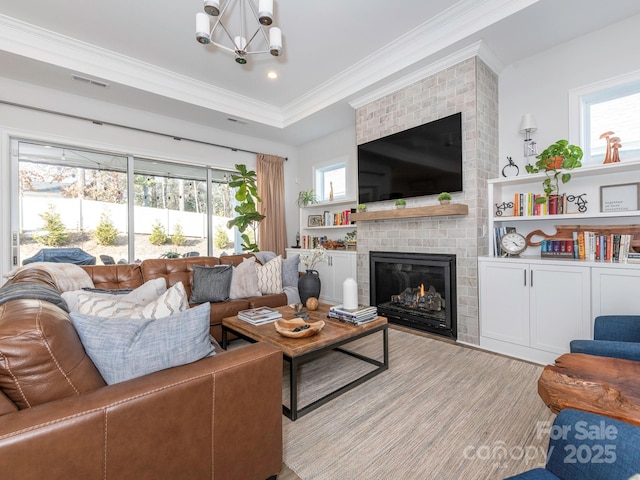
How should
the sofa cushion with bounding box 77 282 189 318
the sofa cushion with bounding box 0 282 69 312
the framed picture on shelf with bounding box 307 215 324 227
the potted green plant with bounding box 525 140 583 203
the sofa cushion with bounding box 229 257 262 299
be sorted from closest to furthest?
the sofa cushion with bounding box 0 282 69 312 → the sofa cushion with bounding box 77 282 189 318 → the potted green plant with bounding box 525 140 583 203 → the sofa cushion with bounding box 229 257 262 299 → the framed picture on shelf with bounding box 307 215 324 227

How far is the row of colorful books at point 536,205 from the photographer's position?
2.68 metres

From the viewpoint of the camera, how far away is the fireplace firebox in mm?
3088

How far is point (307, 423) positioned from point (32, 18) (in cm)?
411

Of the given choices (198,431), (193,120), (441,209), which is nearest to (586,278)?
(441,209)

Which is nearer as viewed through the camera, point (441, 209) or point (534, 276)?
point (534, 276)

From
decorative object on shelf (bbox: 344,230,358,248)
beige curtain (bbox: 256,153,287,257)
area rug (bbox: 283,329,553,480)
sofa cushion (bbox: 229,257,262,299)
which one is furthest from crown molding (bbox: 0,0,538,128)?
area rug (bbox: 283,329,553,480)

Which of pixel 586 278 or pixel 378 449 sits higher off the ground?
pixel 586 278

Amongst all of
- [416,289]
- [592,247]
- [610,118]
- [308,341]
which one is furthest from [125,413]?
[610,118]

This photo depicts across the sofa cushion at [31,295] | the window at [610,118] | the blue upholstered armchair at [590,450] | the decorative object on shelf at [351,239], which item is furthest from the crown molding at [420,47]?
the sofa cushion at [31,295]

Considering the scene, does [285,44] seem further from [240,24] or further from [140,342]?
[140,342]

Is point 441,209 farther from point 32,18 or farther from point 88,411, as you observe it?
point 32,18

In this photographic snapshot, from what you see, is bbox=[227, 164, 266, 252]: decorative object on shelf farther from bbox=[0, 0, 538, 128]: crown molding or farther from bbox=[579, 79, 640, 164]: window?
bbox=[579, 79, 640, 164]: window

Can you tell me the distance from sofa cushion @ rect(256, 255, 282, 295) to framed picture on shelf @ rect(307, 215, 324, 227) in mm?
1939

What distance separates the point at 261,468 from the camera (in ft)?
3.90
